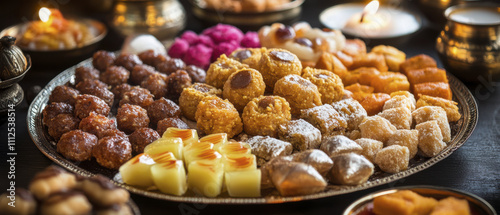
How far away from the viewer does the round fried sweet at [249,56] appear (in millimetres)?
3299

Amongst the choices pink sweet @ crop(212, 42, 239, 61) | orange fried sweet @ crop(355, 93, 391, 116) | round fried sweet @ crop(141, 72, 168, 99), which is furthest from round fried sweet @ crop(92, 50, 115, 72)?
orange fried sweet @ crop(355, 93, 391, 116)

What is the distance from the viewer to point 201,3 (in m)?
5.11

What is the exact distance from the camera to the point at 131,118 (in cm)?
294

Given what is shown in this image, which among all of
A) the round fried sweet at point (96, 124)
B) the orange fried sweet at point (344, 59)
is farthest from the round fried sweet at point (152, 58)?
the orange fried sweet at point (344, 59)

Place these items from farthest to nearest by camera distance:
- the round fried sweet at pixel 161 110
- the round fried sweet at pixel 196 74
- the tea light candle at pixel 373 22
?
the tea light candle at pixel 373 22, the round fried sweet at pixel 196 74, the round fried sweet at pixel 161 110

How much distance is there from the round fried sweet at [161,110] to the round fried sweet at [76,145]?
46 cm

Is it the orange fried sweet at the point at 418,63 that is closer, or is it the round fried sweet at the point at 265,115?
the round fried sweet at the point at 265,115

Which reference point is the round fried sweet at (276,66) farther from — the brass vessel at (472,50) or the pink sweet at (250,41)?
the brass vessel at (472,50)

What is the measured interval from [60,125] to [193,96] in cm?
87

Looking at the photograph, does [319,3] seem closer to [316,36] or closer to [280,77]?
[316,36]

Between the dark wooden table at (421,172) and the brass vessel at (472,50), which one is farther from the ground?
the brass vessel at (472,50)

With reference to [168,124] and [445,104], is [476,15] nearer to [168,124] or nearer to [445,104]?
[445,104]

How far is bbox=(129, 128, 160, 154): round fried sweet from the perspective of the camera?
2.72 meters

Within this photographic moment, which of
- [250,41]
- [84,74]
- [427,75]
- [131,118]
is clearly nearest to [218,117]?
[131,118]
